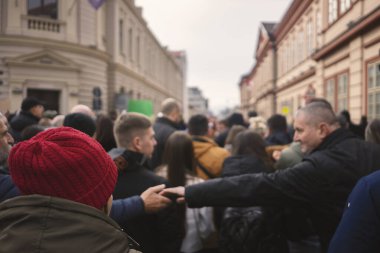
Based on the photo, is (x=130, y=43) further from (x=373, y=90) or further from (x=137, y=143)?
(x=137, y=143)

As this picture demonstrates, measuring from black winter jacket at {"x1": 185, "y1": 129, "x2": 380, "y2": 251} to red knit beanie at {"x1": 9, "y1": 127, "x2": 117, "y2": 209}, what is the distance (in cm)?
153

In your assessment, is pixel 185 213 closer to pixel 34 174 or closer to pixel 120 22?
pixel 34 174

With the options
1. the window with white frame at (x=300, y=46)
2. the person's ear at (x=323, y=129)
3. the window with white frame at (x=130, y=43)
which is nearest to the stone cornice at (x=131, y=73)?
the window with white frame at (x=130, y=43)

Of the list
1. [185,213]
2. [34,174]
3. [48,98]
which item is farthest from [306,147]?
[48,98]

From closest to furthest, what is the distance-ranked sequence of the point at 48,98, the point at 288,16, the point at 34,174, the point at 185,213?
the point at 34,174 < the point at 185,213 < the point at 48,98 < the point at 288,16

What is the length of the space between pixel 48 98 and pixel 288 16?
18143 mm

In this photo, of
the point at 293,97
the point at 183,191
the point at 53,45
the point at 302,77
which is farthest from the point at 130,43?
the point at 183,191

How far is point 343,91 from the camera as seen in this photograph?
1314 cm

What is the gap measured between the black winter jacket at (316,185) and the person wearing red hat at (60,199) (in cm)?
145

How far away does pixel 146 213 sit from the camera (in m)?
2.50

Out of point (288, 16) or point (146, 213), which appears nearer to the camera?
point (146, 213)

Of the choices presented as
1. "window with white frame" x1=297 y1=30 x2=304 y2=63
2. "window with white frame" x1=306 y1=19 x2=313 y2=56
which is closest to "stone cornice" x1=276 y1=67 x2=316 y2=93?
"window with white frame" x1=306 y1=19 x2=313 y2=56

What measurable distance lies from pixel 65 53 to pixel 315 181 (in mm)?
17511

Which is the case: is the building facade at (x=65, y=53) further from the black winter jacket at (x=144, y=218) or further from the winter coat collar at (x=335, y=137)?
the winter coat collar at (x=335, y=137)
